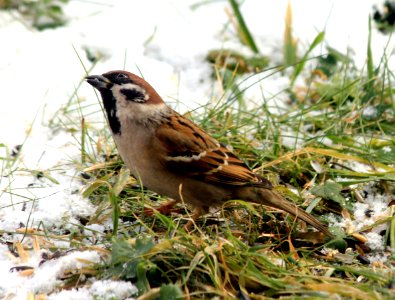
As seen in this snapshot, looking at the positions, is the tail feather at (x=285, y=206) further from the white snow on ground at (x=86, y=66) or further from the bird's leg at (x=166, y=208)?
the white snow on ground at (x=86, y=66)

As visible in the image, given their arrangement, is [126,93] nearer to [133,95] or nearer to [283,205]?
[133,95]

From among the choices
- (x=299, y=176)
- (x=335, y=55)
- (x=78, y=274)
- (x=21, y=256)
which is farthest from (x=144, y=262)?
(x=335, y=55)

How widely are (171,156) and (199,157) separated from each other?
149mm

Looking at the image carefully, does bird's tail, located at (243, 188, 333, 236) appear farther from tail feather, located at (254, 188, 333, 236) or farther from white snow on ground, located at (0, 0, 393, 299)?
white snow on ground, located at (0, 0, 393, 299)

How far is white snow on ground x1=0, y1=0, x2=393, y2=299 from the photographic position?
323 cm

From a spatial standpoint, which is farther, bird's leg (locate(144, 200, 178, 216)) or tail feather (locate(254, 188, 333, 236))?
bird's leg (locate(144, 200, 178, 216))

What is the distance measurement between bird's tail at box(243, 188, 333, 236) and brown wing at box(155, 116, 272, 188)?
39mm

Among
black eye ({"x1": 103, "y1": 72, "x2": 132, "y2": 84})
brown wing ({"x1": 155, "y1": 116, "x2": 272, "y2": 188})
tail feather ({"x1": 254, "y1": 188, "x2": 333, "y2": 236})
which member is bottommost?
tail feather ({"x1": 254, "y1": 188, "x2": 333, "y2": 236})

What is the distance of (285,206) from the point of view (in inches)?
129

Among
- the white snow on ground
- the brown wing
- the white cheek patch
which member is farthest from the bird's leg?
the white cheek patch

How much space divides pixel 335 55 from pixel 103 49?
1491 mm

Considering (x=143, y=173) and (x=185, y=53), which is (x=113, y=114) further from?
(x=185, y=53)

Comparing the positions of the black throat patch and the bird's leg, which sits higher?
the black throat patch

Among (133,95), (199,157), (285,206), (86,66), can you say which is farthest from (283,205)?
(86,66)
